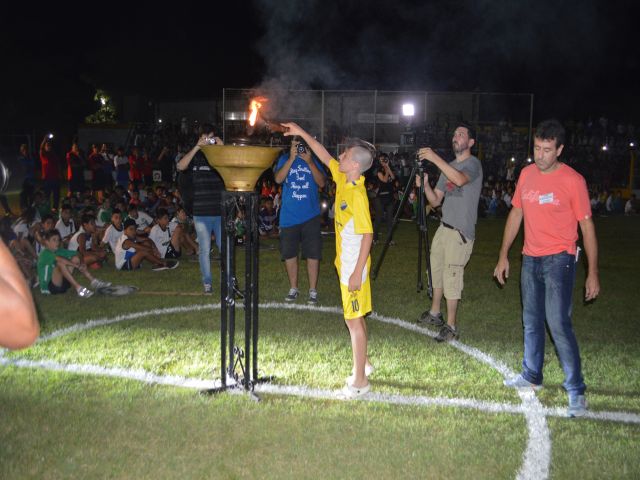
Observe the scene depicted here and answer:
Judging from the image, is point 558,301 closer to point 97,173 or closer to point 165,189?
point 165,189

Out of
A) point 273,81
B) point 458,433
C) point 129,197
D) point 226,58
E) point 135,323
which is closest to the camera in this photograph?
point 458,433

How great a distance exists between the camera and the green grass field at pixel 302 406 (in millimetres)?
4254

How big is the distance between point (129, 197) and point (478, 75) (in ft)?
93.6

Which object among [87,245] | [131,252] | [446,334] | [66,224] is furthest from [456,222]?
[66,224]

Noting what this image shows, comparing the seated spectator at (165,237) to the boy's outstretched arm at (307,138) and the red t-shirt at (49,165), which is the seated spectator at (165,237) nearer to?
the boy's outstretched arm at (307,138)

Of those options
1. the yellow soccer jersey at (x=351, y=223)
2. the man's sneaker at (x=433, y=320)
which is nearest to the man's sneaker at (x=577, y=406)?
the yellow soccer jersey at (x=351, y=223)

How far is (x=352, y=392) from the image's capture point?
5363 millimetres

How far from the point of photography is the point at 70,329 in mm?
7238

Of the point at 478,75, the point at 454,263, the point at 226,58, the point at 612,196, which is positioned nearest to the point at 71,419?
the point at 454,263

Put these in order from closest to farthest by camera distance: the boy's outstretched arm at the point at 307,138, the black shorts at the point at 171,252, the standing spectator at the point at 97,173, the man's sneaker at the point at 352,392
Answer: the man's sneaker at the point at 352,392, the boy's outstretched arm at the point at 307,138, the black shorts at the point at 171,252, the standing spectator at the point at 97,173

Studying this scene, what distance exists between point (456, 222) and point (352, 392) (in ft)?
7.88

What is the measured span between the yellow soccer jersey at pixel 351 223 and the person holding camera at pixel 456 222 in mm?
1600

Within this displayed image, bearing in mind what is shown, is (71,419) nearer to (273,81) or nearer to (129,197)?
(129,197)

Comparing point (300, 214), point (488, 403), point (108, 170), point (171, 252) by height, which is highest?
point (108, 170)
